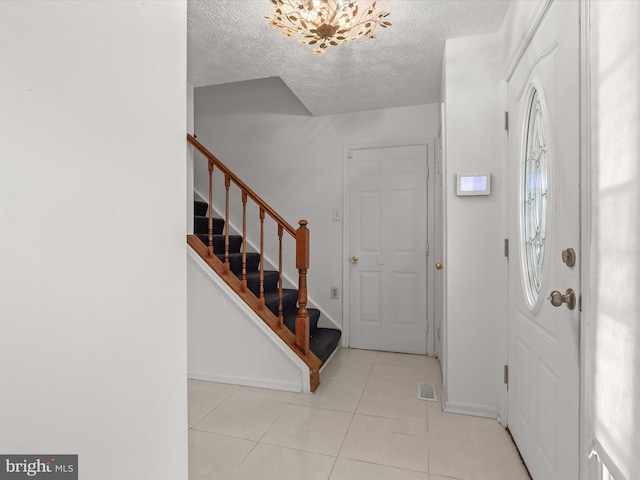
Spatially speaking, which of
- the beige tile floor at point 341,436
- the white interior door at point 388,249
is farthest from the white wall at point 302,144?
the beige tile floor at point 341,436

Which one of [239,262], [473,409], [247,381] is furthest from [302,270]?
[473,409]

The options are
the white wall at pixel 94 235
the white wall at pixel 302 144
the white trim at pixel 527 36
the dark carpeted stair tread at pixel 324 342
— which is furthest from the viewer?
the white wall at pixel 302 144

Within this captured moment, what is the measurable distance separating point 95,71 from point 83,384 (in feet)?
→ 1.79

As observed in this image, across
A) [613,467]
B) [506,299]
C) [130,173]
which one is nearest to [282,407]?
[506,299]

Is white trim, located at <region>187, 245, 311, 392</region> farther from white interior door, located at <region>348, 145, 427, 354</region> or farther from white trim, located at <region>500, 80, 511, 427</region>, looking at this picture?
white trim, located at <region>500, 80, 511, 427</region>

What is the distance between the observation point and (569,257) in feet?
3.67

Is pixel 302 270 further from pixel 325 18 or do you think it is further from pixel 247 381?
pixel 325 18

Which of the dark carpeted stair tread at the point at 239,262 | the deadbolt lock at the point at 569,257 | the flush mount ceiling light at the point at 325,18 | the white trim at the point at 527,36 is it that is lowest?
the dark carpeted stair tread at the point at 239,262

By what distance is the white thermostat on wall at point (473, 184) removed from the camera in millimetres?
2068

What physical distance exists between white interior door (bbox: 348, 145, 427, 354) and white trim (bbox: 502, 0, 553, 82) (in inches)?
54.9

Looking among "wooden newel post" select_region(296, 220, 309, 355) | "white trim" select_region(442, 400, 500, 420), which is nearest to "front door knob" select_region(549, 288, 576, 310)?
"white trim" select_region(442, 400, 500, 420)

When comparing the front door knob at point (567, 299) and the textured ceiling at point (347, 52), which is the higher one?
the textured ceiling at point (347, 52)

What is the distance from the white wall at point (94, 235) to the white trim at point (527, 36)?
143cm

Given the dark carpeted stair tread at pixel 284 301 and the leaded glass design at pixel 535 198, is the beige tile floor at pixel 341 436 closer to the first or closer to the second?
the dark carpeted stair tread at pixel 284 301
